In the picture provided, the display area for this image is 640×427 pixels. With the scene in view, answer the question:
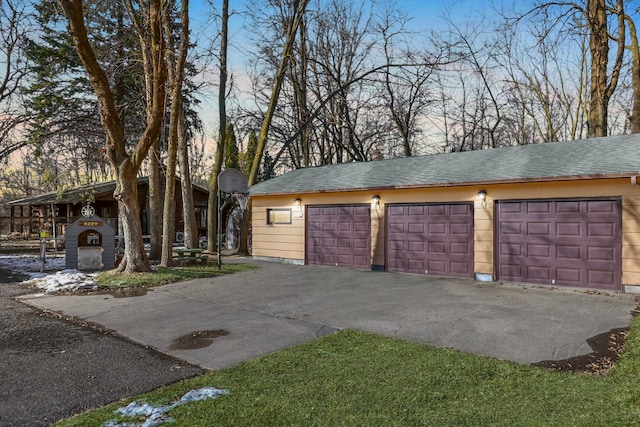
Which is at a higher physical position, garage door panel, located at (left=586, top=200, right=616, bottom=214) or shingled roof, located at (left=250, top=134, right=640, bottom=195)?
shingled roof, located at (left=250, top=134, right=640, bottom=195)

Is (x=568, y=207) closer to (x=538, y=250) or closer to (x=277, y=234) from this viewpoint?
(x=538, y=250)

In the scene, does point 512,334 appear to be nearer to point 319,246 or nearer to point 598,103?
point 319,246

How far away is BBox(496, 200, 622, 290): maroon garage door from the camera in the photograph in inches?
312

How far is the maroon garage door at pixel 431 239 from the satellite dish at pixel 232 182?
17.5 feet

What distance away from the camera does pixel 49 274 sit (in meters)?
11.0

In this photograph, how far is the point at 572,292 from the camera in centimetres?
807

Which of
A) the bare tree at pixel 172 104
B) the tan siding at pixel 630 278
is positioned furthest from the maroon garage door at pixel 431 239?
the bare tree at pixel 172 104

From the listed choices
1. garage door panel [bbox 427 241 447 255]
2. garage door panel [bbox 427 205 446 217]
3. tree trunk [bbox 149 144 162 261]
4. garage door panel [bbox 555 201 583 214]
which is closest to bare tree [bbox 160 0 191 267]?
tree trunk [bbox 149 144 162 261]

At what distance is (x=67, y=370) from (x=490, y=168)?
9.15 m

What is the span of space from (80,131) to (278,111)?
8.84 metres

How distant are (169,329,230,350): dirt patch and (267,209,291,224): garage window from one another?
25.9 feet

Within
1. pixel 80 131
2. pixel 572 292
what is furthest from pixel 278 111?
pixel 572 292

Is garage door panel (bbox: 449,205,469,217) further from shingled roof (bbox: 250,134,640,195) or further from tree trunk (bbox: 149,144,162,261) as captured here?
tree trunk (bbox: 149,144,162,261)

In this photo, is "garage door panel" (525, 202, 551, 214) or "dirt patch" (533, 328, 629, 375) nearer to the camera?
"dirt patch" (533, 328, 629, 375)
